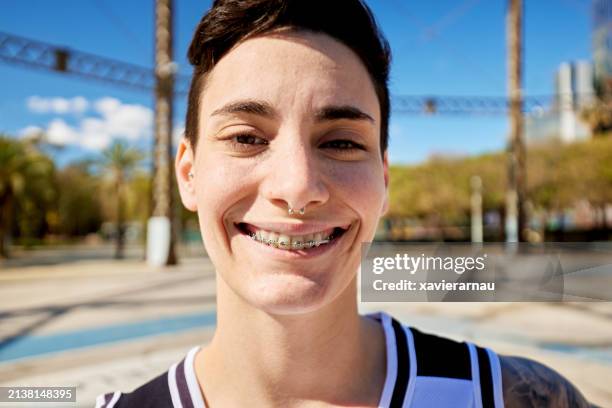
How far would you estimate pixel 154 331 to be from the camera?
6.50m

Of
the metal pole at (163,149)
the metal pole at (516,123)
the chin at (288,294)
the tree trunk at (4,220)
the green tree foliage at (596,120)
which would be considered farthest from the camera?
the green tree foliage at (596,120)

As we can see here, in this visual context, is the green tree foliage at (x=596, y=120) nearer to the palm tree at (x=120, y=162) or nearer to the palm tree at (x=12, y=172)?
the palm tree at (x=120, y=162)

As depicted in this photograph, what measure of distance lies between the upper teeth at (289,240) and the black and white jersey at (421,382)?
0.40 m

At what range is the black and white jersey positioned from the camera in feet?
3.56

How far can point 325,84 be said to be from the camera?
1.00 m

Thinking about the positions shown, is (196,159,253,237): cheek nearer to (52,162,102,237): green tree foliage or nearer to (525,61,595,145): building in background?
(525,61,595,145): building in background

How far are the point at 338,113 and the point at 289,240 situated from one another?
292 millimetres

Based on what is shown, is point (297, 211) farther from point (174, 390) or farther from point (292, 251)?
point (174, 390)

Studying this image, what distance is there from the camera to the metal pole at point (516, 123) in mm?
14723

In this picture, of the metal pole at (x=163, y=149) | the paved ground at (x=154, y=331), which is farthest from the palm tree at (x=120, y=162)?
the paved ground at (x=154, y=331)

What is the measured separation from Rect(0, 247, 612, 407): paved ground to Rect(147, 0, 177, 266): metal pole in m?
4.45

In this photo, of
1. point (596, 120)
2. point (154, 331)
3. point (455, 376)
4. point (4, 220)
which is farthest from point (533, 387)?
point (596, 120)

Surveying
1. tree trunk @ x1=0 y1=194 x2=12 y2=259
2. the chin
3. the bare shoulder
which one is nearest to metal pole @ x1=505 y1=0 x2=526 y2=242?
the bare shoulder

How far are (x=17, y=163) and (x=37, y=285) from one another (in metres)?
13.5
